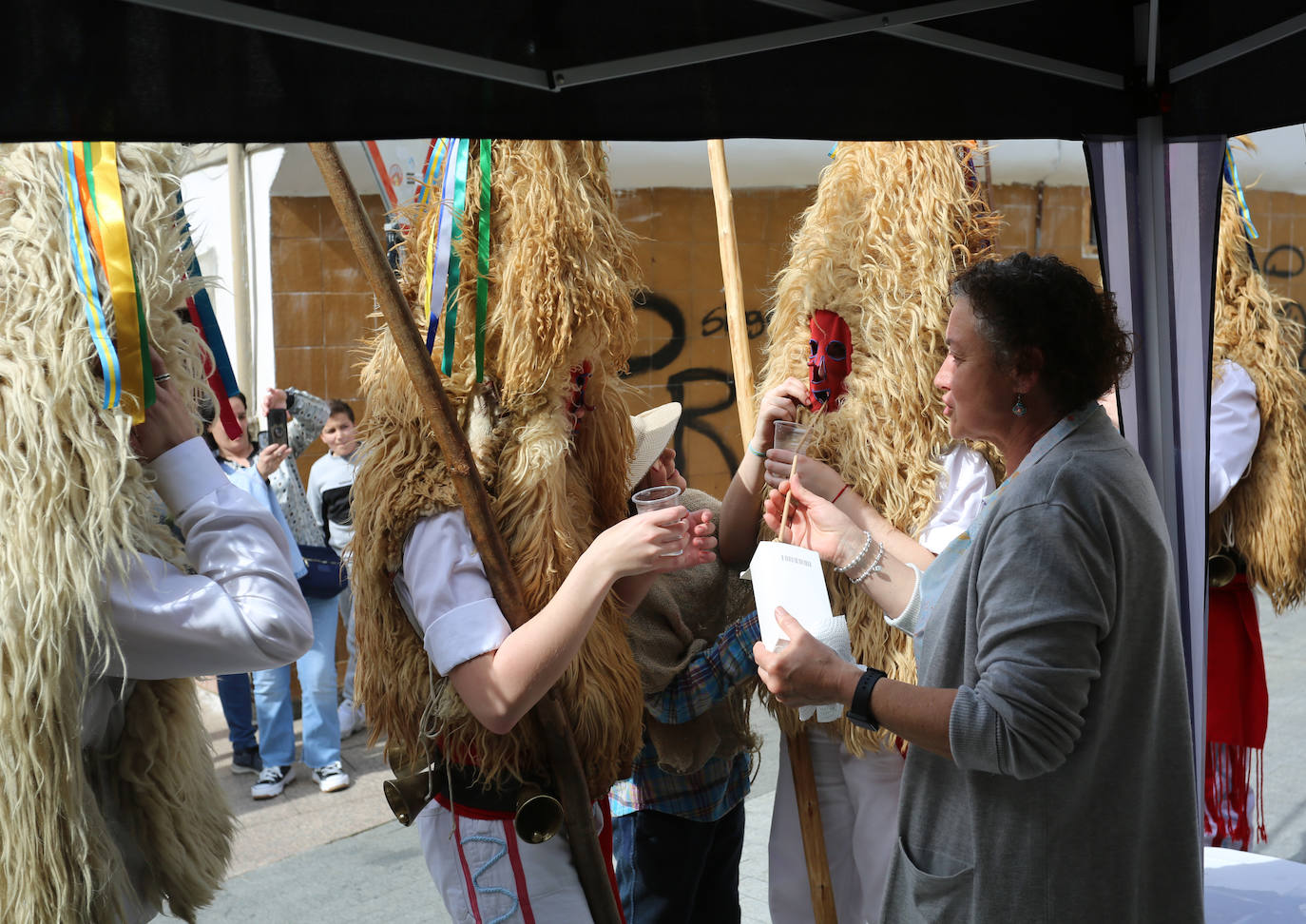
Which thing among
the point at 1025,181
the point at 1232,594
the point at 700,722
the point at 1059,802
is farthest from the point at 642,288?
the point at 1025,181

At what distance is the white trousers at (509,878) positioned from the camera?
6.80ft

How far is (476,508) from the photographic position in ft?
6.60

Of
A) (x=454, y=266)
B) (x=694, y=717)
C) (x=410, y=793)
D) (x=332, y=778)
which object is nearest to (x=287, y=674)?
(x=332, y=778)

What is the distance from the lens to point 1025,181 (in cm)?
778

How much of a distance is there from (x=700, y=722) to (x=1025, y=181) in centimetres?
627

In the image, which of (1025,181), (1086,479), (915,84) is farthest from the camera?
(1025,181)

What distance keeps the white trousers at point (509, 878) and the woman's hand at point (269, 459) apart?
11.0 ft

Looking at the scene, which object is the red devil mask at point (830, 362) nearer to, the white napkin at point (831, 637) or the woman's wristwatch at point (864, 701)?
the white napkin at point (831, 637)

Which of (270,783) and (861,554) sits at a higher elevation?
(861,554)

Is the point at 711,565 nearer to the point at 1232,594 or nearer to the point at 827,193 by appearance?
the point at 827,193

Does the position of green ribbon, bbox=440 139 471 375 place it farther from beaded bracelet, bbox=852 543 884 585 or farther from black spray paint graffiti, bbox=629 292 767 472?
black spray paint graffiti, bbox=629 292 767 472

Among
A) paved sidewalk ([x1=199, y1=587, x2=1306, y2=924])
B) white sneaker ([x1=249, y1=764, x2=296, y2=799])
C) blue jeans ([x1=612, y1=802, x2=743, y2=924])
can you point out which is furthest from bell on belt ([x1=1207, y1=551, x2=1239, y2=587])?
white sneaker ([x1=249, y1=764, x2=296, y2=799])

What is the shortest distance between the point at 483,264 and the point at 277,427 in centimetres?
356

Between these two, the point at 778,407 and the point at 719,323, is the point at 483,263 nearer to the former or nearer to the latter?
the point at 778,407
